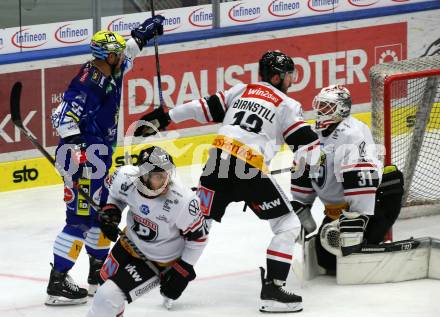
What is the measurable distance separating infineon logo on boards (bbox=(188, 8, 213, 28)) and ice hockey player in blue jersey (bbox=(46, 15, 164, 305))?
2.57 m

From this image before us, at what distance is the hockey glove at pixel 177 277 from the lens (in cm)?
581

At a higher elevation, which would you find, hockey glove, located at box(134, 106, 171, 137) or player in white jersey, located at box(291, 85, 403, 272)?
hockey glove, located at box(134, 106, 171, 137)

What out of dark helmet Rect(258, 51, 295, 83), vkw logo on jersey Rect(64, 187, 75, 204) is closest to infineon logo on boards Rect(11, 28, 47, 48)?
vkw logo on jersey Rect(64, 187, 75, 204)

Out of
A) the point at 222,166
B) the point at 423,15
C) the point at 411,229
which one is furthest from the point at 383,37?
the point at 222,166

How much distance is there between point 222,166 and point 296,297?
764mm

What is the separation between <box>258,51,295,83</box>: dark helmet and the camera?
6.45 metres

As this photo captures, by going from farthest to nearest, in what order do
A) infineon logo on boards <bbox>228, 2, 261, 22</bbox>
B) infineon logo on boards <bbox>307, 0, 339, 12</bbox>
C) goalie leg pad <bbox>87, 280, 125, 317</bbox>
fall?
infineon logo on boards <bbox>307, 0, 339, 12</bbox> → infineon logo on boards <bbox>228, 2, 261, 22</bbox> → goalie leg pad <bbox>87, 280, 125, 317</bbox>

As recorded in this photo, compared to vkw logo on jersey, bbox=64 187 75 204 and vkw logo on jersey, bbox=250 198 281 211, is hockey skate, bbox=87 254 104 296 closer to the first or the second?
vkw logo on jersey, bbox=64 187 75 204

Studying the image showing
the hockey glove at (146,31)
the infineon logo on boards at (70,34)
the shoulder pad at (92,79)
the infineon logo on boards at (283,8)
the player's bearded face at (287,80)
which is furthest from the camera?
the infineon logo on boards at (283,8)

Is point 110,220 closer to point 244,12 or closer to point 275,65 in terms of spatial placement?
point 275,65

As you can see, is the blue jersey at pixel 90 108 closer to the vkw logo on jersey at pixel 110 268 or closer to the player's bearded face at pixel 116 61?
the player's bearded face at pixel 116 61

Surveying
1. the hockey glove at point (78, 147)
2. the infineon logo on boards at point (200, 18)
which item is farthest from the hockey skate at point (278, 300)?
the infineon logo on boards at point (200, 18)

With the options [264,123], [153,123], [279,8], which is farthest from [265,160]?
[279,8]

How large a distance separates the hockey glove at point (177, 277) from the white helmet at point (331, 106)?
57.6 inches
